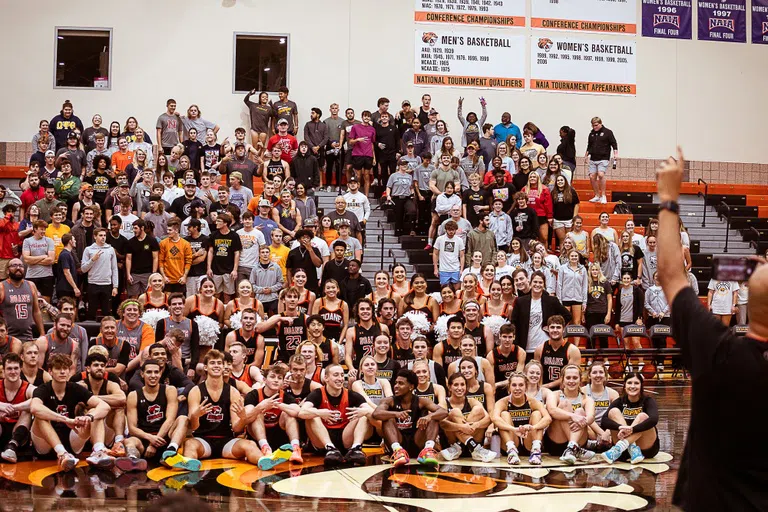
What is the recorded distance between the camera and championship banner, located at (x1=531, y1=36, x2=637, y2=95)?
2114cm

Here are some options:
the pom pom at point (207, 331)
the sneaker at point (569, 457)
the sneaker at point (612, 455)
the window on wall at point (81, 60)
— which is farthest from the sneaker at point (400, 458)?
the window on wall at point (81, 60)

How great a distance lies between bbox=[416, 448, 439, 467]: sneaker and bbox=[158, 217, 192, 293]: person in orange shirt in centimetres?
551

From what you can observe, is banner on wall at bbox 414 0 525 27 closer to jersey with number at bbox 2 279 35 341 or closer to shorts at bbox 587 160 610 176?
shorts at bbox 587 160 610 176

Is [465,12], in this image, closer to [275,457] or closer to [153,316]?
[153,316]

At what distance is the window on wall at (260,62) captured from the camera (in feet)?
66.1

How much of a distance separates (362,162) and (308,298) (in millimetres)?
6343

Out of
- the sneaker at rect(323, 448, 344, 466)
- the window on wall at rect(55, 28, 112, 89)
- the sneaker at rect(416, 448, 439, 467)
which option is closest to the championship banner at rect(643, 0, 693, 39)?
the window on wall at rect(55, 28, 112, 89)

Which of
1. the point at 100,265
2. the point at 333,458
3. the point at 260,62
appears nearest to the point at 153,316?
the point at 100,265

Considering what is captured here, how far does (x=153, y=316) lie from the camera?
429 inches

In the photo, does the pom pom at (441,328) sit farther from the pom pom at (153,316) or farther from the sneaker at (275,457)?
the pom pom at (153,316)

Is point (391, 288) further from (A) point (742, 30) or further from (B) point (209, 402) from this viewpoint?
(A) point (742, 30)

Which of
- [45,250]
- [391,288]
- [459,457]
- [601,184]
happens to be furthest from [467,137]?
[459,457]

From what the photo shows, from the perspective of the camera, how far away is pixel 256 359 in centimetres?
1055

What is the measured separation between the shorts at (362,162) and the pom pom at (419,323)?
648 centimetres
